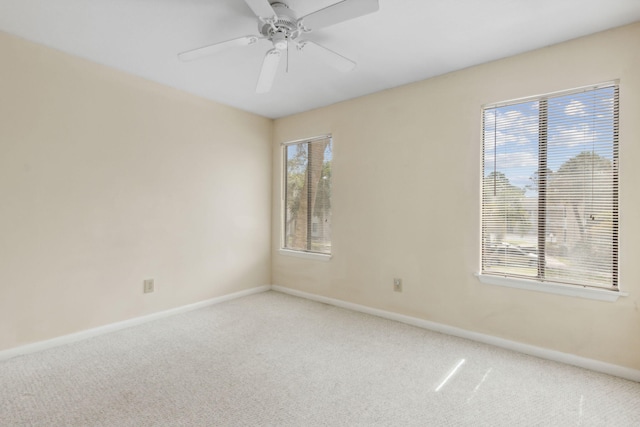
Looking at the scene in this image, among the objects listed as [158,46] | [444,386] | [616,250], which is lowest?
[444,386]

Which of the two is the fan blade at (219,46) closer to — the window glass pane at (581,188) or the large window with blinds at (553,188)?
the large window with blinds at (553,188)

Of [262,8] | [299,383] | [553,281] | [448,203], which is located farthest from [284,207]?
[553,281]

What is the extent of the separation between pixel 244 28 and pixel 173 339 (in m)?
2.53

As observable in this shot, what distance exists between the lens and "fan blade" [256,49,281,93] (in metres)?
2.14

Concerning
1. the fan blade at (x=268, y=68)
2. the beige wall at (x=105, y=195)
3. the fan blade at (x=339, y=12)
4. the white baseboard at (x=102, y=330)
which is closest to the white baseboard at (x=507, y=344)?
the white baseboard at (x=102, y=330)

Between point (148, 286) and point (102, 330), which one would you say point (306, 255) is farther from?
point (102, 330)

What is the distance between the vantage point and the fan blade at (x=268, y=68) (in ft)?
7.01

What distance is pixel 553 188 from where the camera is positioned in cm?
249

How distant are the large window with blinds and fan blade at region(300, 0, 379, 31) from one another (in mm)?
1653

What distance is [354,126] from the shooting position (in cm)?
362

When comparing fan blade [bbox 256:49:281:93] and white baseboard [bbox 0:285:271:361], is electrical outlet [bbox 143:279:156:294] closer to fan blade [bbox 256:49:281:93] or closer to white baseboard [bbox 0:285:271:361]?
white baseboard [bbox 0:285:271:361]

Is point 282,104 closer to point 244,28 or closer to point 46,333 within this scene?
point 244,28

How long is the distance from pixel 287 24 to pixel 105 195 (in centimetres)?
219

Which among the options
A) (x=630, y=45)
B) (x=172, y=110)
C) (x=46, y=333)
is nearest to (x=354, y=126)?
(x=172, y=110)
